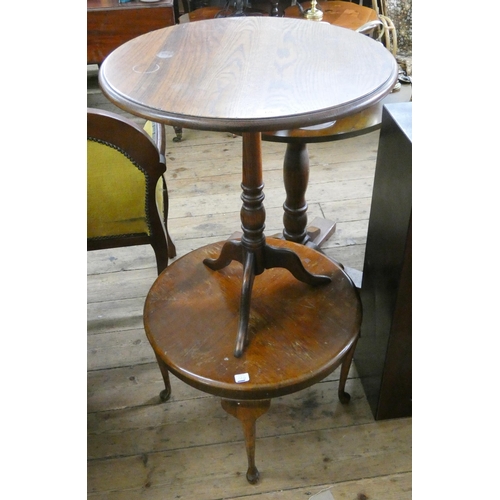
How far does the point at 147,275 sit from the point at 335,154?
49.2 inches

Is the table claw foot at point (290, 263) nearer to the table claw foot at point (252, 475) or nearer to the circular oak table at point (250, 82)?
the circular oak table at point (250, 82)

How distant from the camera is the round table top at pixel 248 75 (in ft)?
2.73

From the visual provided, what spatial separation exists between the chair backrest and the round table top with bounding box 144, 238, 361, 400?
155mm

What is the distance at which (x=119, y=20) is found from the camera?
2545mm

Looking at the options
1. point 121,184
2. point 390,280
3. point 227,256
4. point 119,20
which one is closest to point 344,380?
point 390,280

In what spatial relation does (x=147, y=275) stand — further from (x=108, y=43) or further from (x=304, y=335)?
(x=108, y=43)

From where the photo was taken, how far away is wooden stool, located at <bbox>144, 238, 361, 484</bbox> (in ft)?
3.60

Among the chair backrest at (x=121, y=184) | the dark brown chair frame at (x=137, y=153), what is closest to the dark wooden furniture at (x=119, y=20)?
the dark brown chair frame at (x=137, y=153)

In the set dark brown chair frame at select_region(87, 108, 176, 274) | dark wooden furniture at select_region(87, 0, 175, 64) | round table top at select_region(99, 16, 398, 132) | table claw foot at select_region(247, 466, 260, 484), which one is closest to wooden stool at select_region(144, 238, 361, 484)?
table claw foot at select_region(247, 466, 260, 484)

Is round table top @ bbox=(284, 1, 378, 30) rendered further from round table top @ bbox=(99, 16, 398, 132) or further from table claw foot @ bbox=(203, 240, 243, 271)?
table claw foot @ bbox=(203, 240, 243, 271)

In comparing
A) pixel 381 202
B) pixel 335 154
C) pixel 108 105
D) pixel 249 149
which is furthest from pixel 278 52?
pixel 108 105

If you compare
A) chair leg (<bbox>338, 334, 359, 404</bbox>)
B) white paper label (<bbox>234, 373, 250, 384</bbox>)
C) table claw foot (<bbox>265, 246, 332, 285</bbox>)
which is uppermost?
table claw foot (<bbox>265, 246, 332, 285</bbox>)

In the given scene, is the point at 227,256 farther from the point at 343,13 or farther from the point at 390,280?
the point at 343,13

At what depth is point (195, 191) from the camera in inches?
94.7
